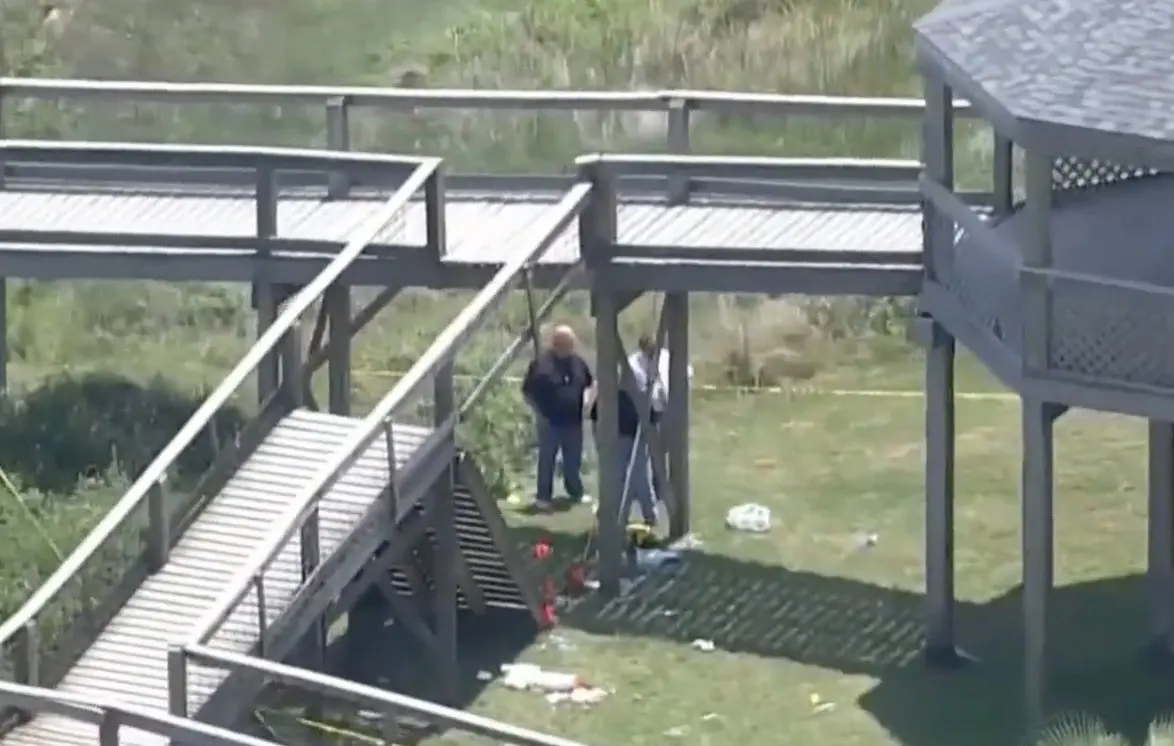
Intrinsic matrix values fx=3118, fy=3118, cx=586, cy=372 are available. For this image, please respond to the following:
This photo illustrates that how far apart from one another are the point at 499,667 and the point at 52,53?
19.3 metres

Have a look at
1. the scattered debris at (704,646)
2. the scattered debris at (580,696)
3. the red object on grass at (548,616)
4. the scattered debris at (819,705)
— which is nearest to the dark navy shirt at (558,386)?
the red object on grass at (548,616)

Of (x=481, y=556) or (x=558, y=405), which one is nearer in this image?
(x=481, y=556)

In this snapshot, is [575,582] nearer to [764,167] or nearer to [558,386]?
[558,386]

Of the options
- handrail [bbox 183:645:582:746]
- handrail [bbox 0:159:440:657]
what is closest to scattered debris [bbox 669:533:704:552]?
handrail [bbox 0:159:440:657]

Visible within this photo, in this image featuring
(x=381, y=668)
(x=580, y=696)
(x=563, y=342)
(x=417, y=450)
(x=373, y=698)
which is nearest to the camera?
(x=373, y=698)

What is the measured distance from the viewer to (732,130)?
109 feet

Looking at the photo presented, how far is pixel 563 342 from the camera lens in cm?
2216

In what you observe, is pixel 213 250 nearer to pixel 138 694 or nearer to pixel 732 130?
pixel 138 694

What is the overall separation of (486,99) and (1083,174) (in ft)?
14.6

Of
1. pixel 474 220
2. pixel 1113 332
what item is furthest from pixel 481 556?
pixel 1113 332

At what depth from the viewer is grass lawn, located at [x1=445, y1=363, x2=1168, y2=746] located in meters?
19.0

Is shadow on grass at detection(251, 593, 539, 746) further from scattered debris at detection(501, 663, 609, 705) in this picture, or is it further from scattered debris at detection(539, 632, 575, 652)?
scattered debris at detection(501, 663, 609, 705)

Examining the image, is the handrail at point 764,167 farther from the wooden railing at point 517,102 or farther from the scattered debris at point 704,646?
the scattered debris at point 704,646

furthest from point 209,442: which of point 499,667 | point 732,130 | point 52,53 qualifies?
point 52,53
